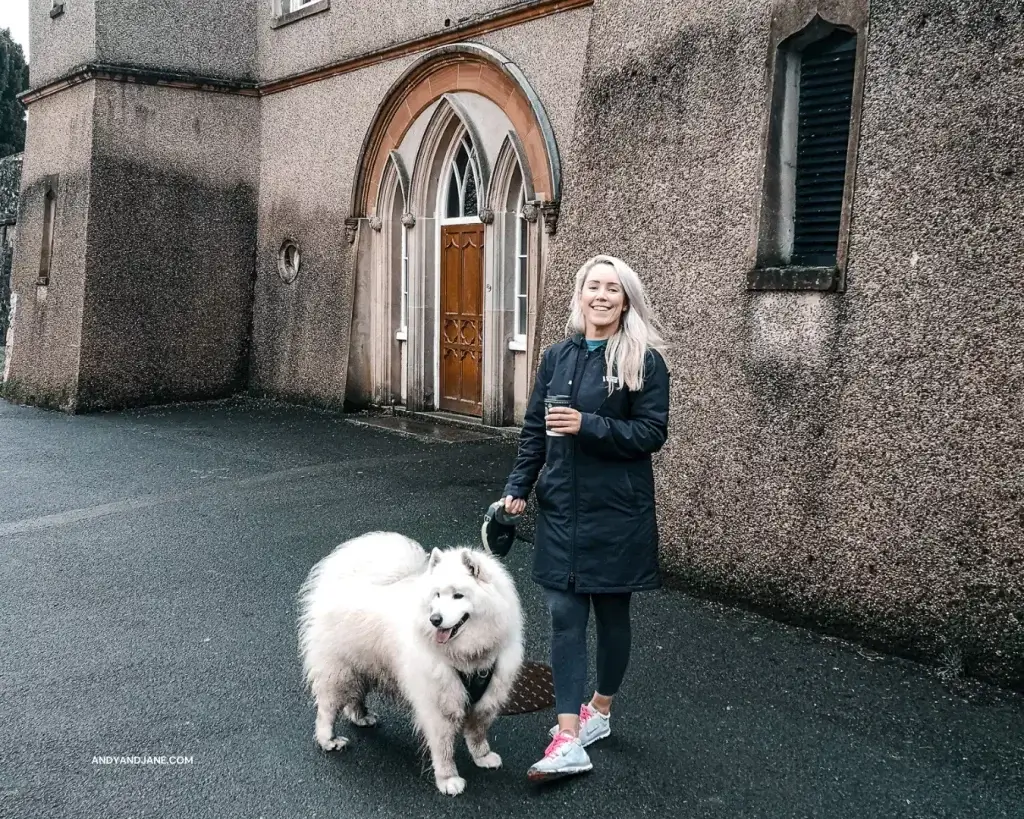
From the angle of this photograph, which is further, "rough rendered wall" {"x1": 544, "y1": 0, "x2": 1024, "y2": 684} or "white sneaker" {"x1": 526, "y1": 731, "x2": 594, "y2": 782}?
"rough rendered wall" {"x1": 544, "y1": 0, "x2": 1024, "y2": 684}

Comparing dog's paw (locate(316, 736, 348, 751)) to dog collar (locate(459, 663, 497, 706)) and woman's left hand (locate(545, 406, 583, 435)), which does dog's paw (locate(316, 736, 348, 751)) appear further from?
woman's left hand (locate(545, 406, 583, 435))

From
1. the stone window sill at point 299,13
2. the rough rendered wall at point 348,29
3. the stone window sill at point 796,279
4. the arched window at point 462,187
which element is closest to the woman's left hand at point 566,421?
the stone window sill at point 796,279

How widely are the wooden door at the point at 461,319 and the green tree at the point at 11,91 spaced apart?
903 inches

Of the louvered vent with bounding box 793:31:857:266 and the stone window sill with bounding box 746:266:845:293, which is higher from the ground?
the louvered vent with bounding box 793:31:857:266

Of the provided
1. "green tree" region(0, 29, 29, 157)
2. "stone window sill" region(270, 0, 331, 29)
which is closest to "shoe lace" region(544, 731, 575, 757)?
"stone window sill" region(270, 0, 331, 29)

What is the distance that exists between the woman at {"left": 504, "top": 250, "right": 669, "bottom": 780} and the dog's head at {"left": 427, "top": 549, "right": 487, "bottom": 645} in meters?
0.37

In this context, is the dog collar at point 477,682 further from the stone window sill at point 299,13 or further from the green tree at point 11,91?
the green tree at point 11,91

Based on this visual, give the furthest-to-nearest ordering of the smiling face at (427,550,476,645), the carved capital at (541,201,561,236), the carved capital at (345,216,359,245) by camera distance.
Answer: the carved capital at (345,216,359,245), the carved capital at (541,201,561,236), the smiling face at (427,550,476,645)

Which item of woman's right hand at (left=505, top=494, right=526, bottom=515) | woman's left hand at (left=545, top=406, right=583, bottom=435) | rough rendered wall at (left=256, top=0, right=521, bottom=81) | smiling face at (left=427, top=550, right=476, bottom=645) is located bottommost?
smiling face at (left=427, top=550, right=476, bottom=645)

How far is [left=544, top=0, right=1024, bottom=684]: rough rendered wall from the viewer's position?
5.10m

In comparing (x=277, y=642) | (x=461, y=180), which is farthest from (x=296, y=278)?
(x=277, y=642)

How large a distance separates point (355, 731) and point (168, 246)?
483 inches

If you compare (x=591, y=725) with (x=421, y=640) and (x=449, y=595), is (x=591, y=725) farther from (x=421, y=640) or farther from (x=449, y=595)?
(x=449, y=595)

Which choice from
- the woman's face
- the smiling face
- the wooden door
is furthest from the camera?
the wooden door
